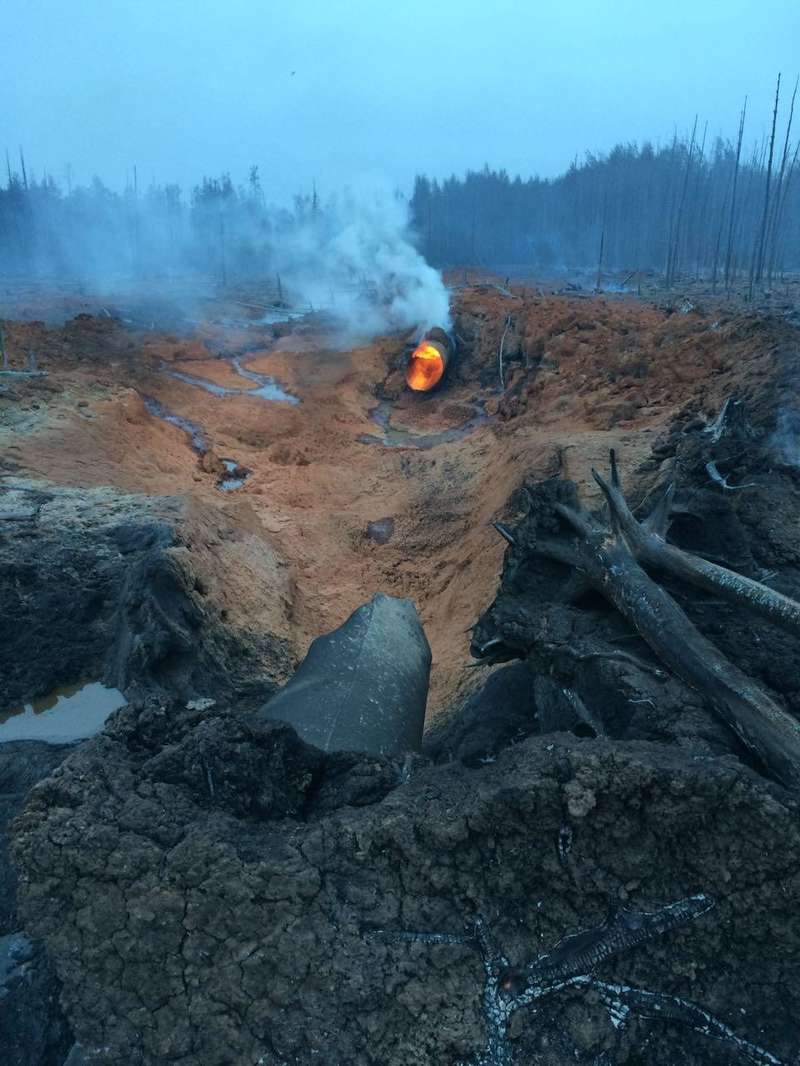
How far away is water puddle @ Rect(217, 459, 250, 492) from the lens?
491 inches

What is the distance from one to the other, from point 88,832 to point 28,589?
510 cm

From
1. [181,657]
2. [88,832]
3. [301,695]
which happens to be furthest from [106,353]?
[88,832]

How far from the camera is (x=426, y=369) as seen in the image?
1805 centimetres

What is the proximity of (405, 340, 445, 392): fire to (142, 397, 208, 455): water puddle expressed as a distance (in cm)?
569

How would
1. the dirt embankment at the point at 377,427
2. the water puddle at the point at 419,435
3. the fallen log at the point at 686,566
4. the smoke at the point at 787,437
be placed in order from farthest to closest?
1. the water puddle at the point at 419,435
2. the dirt embankment at the point at 377,427
3. the smoke at the point at 787,437
4. the fallen log at the point at 686,566

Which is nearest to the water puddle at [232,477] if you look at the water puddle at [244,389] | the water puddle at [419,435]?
the water puddle at [419,435]

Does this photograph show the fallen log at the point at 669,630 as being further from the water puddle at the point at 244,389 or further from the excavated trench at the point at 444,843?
the water puddle at the point at 244,389

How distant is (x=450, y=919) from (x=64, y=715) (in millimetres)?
5001

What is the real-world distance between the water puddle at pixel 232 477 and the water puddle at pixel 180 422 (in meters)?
0.63

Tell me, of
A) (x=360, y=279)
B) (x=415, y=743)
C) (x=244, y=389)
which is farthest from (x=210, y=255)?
(x=415, y=743)

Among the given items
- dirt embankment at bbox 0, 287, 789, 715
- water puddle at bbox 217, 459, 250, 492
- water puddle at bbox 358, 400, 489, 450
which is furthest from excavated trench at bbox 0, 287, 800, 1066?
water puddle at bbox 358, 400, 489, 450

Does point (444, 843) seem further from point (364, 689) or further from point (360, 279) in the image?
point (360, 279)

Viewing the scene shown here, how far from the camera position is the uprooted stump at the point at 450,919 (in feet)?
7.14

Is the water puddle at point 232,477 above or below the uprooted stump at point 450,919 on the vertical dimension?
below
